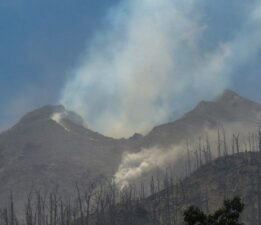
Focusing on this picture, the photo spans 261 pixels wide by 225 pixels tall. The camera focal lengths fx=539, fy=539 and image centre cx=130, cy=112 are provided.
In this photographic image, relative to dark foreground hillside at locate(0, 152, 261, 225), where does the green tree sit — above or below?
below

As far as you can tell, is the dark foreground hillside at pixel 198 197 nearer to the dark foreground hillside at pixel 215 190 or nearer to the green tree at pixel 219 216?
the dark foreground hillside at pixel 215 190

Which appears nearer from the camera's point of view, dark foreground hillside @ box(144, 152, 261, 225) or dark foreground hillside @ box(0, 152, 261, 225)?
dark foreground hillside @ box(0, 152, 261, 225)

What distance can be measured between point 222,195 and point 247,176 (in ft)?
29.3

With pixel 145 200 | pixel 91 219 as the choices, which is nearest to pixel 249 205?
pixel 145 200

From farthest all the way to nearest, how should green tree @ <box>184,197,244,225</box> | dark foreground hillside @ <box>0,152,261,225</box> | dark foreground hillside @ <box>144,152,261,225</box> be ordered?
dark foreground hillside @ <box>144,152,261,225</box>, dark foreground hillside @ <box>0,152,261,225</box>, green tree @ <box>184,197,244,225</box>

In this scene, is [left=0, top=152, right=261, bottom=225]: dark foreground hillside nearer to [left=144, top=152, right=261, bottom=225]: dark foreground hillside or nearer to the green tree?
[left=144, top=152, right=261, bottom=225]: dark foreground hillside

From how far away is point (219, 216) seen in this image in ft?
→ 48.2

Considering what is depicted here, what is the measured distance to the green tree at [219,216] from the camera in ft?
47.5

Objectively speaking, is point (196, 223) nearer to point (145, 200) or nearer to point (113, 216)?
point (113, 216)

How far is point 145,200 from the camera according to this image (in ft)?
432

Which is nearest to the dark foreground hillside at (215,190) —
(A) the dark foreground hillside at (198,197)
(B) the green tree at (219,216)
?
(A) the dark foreground hillside at (198,197)

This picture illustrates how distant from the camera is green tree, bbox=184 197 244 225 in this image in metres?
14.5

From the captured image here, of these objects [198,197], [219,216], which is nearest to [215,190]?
[198,197]

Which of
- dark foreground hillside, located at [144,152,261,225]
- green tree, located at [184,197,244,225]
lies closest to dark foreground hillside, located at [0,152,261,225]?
dark foreground hillside, located at [144,152,261,225]
